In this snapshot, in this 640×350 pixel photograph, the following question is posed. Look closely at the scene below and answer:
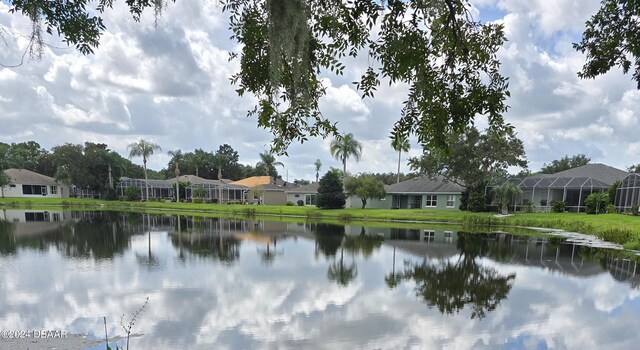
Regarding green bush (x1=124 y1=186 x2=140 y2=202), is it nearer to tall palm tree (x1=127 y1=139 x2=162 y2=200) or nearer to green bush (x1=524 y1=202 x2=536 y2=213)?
tall palm tree (x1=127 y1=139 x2=162 y2=200)

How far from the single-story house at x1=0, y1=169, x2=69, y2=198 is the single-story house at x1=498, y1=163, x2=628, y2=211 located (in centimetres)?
7031

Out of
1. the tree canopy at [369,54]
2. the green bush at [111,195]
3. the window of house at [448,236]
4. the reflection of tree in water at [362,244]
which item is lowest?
the green bush at [111,195]

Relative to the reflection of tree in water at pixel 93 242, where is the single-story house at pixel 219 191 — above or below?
below

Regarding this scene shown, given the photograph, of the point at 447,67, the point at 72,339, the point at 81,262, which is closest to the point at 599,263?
the point at 447,67

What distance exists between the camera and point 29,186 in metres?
59.9

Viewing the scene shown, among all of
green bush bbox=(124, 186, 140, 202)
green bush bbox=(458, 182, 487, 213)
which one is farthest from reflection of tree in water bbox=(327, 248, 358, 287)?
green bush bbox=(124, 186, 140, 202)

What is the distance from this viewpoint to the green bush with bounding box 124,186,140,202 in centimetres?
5588

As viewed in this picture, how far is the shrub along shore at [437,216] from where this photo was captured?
2262 cm

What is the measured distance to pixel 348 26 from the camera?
14.0 ft

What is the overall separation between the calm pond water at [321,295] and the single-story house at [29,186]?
51353 millimetres

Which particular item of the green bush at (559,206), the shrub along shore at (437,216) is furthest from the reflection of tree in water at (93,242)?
the green bush at (559,206)

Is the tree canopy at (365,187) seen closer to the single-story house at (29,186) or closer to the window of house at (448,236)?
the window of house at (448,236)

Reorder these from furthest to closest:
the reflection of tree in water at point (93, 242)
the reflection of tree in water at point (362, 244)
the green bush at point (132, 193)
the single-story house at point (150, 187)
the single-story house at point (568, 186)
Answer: the single-story house at point (150, 187) → the green bush at point (132, 193) → the single-story house at point (568, 186) → the reflection of tree in water at point (362, 244) → the reflection of tree in water at point (93, 242)

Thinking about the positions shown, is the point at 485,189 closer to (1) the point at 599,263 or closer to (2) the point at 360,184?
(2) the point at 360,184
